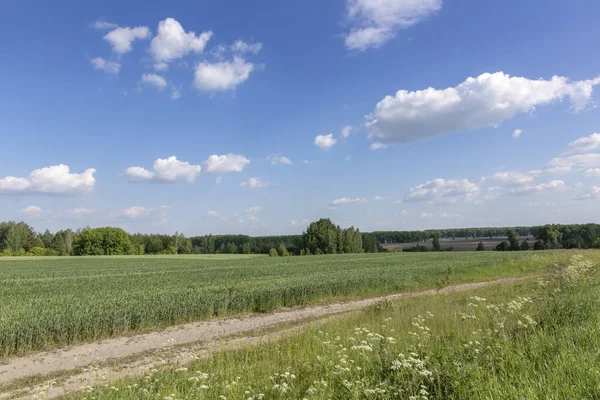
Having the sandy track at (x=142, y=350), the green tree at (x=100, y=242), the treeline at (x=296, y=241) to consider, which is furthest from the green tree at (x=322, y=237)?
the sandy track at (x=142, y=350)

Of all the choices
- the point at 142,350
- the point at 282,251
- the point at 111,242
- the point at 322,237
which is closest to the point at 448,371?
the point at 142,350

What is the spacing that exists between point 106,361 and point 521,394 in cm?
1196

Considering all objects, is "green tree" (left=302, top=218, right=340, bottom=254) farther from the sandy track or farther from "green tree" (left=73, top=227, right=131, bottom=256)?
the sandy track

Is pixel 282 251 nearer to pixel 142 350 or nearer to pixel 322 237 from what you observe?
pixel 322 237

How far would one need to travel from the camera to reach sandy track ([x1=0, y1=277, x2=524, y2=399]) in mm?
8883

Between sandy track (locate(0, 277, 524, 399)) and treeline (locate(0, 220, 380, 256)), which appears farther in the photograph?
treeline (locate(0, 220, 380, 256))

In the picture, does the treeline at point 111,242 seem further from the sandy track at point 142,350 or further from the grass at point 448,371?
the grass at point 448,371

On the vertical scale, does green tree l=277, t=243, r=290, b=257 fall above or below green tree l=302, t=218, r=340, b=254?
below

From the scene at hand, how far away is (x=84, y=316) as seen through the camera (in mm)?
14250

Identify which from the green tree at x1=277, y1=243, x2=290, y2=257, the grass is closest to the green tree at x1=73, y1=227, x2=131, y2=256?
the green tree at x1=277, y1=243, x2=290, y2=257

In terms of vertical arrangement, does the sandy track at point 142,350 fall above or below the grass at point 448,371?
below

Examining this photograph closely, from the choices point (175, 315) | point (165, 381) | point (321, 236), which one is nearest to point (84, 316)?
point (175, 315)

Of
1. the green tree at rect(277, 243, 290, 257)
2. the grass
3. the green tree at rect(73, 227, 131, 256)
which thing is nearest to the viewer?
the grass

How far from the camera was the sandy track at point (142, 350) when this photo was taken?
8.88 meters
